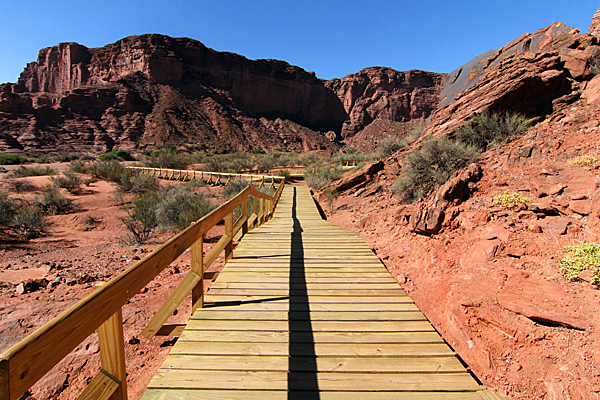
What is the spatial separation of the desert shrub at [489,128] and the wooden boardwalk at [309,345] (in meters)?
6.92

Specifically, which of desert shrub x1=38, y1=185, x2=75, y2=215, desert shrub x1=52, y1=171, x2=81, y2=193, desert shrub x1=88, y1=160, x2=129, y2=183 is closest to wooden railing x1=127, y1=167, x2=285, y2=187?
desert shrub x1=88, y1=160, x2=129, y2=183

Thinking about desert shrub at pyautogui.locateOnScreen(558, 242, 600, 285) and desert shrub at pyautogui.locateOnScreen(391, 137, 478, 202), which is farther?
desert shrub at pyautogui.locateOnScreen(391, 137, 478, 202)

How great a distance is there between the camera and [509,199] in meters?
4.59

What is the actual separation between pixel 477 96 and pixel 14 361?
41.7ft

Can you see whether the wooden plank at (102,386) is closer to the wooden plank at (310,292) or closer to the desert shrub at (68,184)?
the wooden plank at (310,292)

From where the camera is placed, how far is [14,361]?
2.91 ft

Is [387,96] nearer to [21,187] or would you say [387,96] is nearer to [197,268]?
[21,187]

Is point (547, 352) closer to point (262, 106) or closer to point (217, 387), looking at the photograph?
point (217, 387)

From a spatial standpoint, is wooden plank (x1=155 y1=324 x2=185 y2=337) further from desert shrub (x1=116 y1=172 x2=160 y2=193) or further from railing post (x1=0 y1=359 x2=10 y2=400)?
desert shrub (x1=116 y1=172 x2=160 y2=193)

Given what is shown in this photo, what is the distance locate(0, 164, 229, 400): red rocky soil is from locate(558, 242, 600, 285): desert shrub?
4.60 m

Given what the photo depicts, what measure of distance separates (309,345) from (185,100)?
63400 millimetres

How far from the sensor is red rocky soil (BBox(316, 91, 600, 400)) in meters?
2.58

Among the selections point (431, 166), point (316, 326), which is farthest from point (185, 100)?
point (316, 326)

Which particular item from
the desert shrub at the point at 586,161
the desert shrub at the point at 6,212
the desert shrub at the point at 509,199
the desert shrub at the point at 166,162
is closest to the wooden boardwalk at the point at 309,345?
the desert shrub at the point at 509,199
